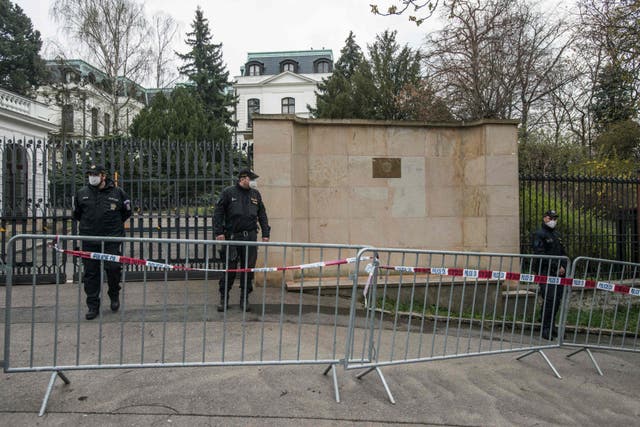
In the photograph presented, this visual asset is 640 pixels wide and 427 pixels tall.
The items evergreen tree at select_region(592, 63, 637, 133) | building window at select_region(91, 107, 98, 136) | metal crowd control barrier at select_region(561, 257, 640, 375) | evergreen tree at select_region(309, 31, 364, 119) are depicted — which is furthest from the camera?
evergreen tree at select_region(309, 31, 364, 119)

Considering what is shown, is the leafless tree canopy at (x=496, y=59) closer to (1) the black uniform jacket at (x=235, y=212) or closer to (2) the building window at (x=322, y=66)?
(1) the black uniform jacket at (x=235, y=212)

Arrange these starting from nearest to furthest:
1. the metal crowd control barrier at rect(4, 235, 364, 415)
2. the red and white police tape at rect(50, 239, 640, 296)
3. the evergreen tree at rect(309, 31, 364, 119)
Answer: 1. the metal crowd control barrier at rect(4, 235, 364, 415)
2. the red and white police tape at rect(50, 239, 640, 296)
3. the evergreen tree at rect(309, 31, 364, 119)

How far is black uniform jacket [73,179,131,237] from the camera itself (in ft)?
19.1

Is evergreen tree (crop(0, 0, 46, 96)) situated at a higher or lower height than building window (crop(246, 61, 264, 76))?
lower

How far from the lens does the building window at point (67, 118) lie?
28359mm

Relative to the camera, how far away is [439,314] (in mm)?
7195

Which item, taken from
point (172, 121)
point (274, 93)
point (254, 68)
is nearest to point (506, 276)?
point (172, 121)

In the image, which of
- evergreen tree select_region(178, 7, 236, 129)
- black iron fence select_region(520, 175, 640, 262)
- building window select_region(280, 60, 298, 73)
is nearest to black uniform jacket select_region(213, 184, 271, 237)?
black iron fence select_region(520, 175, 640, 262)

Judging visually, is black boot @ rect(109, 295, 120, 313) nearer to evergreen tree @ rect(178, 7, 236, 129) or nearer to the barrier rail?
the barrier rail

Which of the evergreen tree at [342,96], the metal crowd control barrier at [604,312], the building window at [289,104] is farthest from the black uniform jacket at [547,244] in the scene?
the building window at [289,104]

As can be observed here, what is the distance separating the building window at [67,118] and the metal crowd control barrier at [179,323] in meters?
24.2

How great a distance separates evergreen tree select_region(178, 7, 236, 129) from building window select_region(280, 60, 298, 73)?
16.5 metres

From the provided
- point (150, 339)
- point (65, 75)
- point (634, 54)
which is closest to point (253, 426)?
point (150, 339)

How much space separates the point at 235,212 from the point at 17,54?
4022 centimetres
